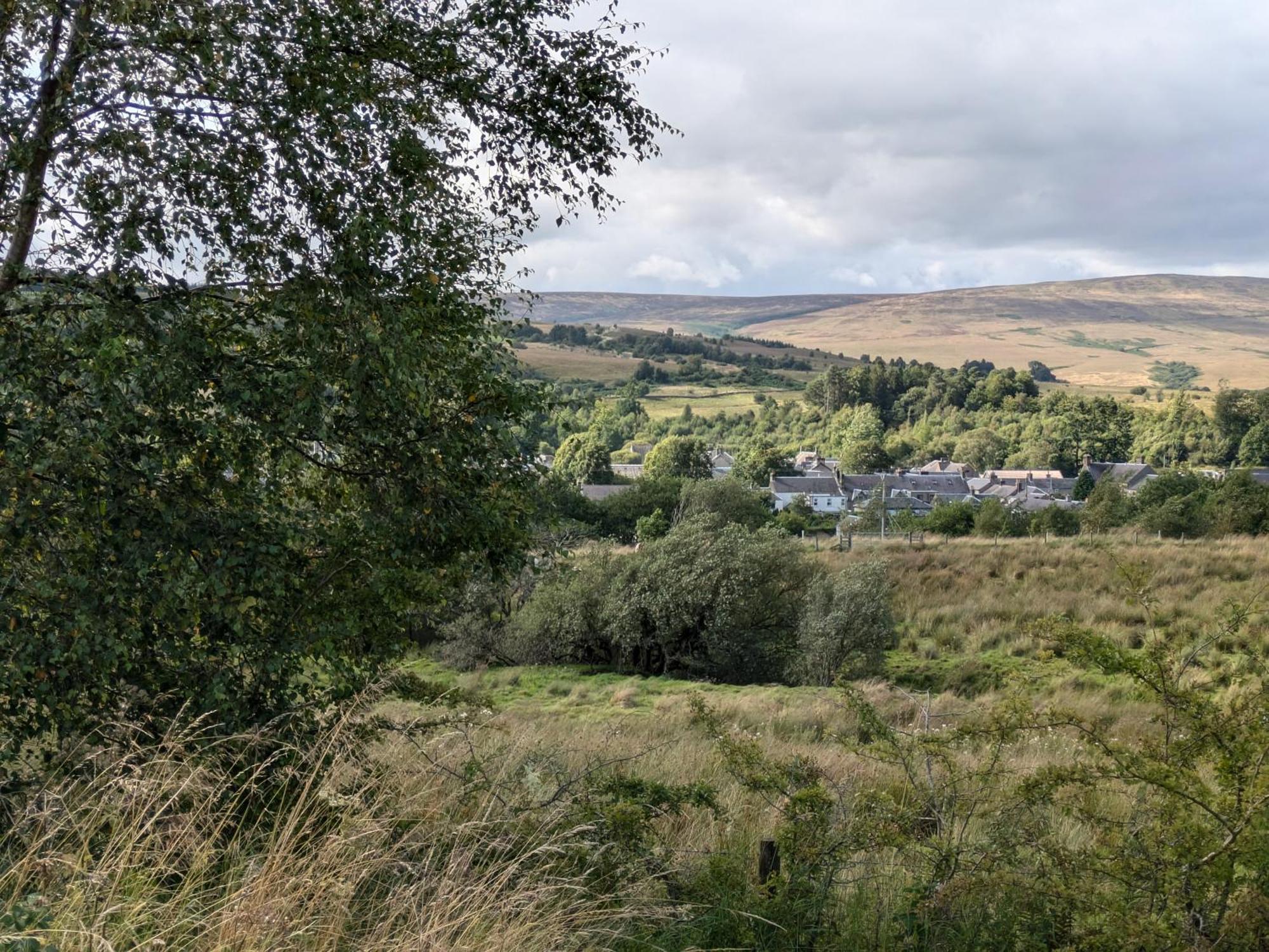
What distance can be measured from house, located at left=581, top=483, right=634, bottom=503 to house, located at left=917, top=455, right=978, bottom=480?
117 ft

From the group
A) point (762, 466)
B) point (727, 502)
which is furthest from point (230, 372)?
point (762, 466)

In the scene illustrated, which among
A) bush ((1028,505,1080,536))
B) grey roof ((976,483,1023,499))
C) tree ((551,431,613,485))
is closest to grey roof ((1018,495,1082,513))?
grey roof ((976,483,1023,499))

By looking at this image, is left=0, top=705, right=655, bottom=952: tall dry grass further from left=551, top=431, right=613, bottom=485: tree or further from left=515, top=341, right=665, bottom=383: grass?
left=515, top=341, right=665, bottom=383: grass

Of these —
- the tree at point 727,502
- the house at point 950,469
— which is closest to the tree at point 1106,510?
the tree at point 727,502

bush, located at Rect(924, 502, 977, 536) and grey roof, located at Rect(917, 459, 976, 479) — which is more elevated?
bush, located at Rect(924, 502, 977, 536)

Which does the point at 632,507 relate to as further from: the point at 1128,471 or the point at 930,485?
the point at 1128,471

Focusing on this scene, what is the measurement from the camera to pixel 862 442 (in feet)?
323

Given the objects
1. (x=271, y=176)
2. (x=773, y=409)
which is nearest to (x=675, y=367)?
(x=773, y=409)

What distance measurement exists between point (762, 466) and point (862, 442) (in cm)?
1765

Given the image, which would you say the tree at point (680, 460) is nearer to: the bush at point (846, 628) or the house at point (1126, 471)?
the house at point (1126, 471)

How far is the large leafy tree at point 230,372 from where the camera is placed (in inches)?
195

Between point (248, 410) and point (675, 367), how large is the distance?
155 meters

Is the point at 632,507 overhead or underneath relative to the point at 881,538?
underneath

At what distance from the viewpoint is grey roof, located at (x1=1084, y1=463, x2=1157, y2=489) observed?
77562 mm
